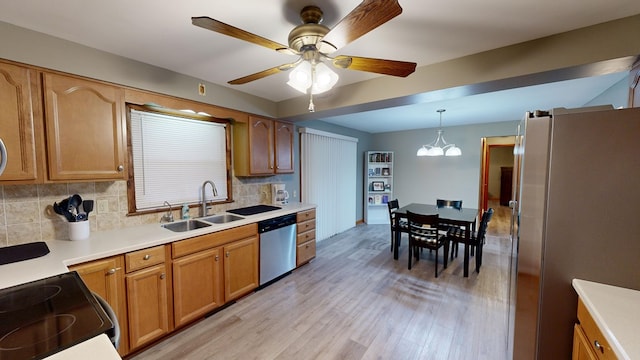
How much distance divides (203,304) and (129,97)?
1949 mm

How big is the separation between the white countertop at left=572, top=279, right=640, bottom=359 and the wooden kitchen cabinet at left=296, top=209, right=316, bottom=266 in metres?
2.61

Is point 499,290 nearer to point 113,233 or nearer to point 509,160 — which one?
point 113,233

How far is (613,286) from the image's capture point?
1.18m

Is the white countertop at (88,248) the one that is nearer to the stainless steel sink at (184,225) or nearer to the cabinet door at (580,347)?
the stainless steel sink at (184,225)

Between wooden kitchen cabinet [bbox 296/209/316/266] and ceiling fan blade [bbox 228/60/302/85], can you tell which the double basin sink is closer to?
wooden kitchen cabinet [bbox 296/209/316/266]

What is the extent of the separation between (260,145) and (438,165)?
174 inches

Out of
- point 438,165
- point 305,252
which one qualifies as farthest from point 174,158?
point 438,165

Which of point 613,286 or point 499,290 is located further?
point 499,290

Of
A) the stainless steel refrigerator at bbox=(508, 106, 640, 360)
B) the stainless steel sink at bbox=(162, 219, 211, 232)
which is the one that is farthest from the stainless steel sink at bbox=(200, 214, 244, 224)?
the stainless steel refrigerator at bbox=(508, 106, 640, 360)

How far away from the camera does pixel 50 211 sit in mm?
1838

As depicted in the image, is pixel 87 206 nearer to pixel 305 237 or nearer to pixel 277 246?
pixel 277 246

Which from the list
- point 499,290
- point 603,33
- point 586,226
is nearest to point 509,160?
point 499,290

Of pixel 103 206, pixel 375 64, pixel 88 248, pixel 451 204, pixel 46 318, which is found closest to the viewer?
pixel 46 318

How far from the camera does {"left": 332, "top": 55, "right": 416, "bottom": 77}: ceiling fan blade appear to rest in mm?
1403
